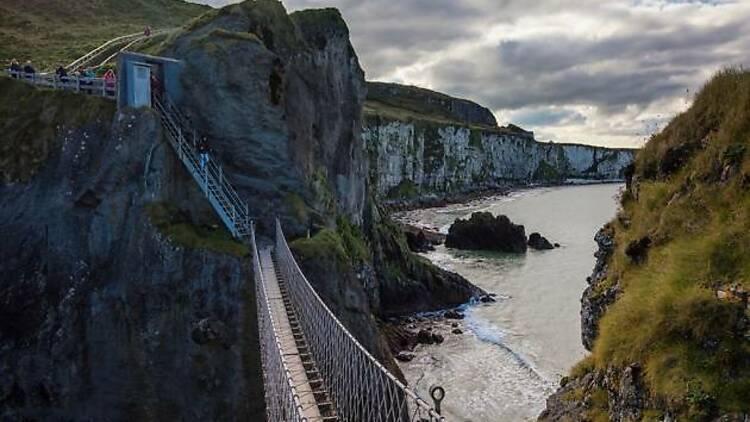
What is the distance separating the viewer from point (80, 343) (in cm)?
1886

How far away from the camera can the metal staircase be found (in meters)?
20.9

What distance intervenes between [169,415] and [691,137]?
15.9 m

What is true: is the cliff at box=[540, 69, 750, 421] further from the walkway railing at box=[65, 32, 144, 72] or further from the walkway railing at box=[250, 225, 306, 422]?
the walkway railing at box=[65, 32, 144, 72]

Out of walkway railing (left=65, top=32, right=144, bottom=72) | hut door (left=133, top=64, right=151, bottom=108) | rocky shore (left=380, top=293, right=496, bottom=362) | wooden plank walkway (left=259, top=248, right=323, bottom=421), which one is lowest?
rocky shore (left=380, top=293, right=496, bottom=362)

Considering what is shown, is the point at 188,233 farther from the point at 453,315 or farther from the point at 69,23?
the point at 69,23

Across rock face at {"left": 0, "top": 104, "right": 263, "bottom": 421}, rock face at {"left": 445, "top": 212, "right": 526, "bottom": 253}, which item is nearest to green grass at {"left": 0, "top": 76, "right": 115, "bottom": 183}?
rock face at {"left": 0, "top": 104, "right": 263, "bottom": 421}

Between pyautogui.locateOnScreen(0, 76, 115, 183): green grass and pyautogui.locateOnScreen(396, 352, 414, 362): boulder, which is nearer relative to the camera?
pyautogui.locateOnScreen(0, 76, 115, 183): green grass

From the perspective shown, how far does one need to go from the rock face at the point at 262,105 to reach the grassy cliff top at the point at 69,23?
11840 mm

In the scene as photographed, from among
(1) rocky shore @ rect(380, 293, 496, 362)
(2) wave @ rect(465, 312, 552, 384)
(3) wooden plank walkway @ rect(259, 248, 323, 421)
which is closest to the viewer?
(3) wooden plank walkway @ rect(259, 248, 323, 421)

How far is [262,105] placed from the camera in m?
23.0

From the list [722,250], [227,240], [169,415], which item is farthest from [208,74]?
[722,250]

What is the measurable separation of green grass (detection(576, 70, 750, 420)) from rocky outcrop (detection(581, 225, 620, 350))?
12.0 inches

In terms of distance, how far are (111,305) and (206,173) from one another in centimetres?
538

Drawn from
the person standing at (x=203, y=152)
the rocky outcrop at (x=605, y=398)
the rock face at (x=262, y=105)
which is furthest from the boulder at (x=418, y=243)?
the rocky outcrop at (x=605, y=398)
